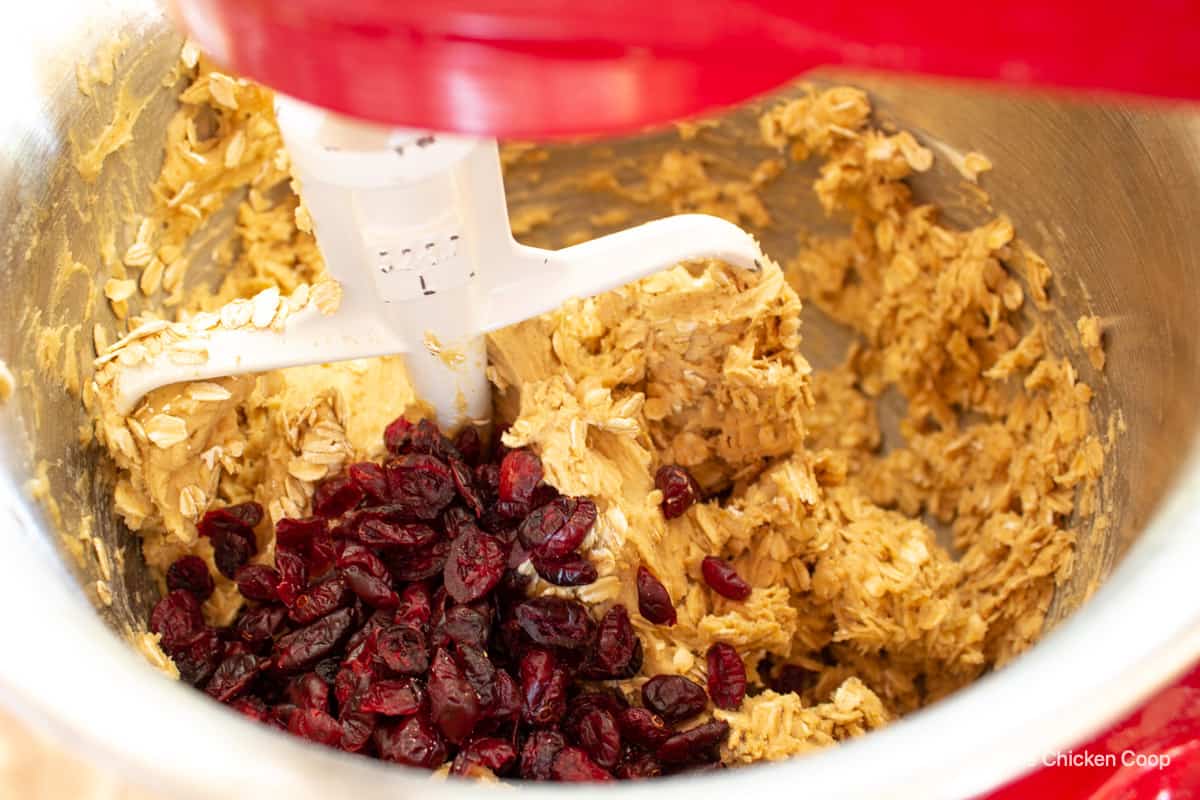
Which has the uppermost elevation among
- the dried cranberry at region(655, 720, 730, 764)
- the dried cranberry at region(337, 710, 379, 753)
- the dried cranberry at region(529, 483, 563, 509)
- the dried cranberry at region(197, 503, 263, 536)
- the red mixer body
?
the red mixer body

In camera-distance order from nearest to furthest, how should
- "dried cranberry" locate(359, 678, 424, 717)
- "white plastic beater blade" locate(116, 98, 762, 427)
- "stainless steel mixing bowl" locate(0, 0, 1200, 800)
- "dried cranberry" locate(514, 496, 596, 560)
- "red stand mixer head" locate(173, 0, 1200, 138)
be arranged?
"red stand mixer head" locate(173, 0, 1200, 138) → "stainless steel mixing bowl" locate(0, 0, 1200, 800) → "white plastic beater blade" locate(116, 98, 762, 427) → "dried cranberry" locate(359, 678, 424, 717) → "dried cranberry" locate(514, 496, 596, 560)

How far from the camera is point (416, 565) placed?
4.24 feet

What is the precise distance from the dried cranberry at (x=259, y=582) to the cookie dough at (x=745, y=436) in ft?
0.23

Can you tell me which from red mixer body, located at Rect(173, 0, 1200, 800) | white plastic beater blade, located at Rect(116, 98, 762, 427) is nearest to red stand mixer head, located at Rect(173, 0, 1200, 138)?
red mixer body, located at Rect(173, 0, 1200, 800)

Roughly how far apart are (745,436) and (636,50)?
0.86 meters

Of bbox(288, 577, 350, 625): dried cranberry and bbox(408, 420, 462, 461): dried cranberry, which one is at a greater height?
Answer: bbox(408, 420, 462, 461): dried cranberry

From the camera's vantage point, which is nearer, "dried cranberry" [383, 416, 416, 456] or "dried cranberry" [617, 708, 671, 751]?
"dried cranberry" [617, 708, 671, 751]

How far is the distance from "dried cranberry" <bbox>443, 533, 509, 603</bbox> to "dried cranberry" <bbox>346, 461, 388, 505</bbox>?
110mm

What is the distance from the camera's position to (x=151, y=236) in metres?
1.40

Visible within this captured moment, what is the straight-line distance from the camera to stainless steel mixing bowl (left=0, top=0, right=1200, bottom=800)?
29.8 inches

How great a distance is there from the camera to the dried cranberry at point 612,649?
1250mm

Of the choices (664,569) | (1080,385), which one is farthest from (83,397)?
(1080,385)

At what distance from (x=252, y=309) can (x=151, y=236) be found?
0.82ft

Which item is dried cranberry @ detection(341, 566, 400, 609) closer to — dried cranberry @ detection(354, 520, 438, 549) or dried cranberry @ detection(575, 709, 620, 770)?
dried cranberry @ detection(354, 520, 438, 549)
